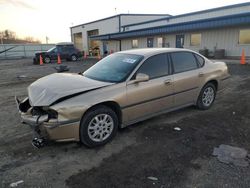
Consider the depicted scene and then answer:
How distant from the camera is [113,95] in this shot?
11.7ft

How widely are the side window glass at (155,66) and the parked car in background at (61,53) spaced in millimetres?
19777

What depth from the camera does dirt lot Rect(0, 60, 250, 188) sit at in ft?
8.87

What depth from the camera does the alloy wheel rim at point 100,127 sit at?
3.47 metres

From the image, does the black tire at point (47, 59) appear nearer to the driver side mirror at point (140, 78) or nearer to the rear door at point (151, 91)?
the rear door at point (151, 91)

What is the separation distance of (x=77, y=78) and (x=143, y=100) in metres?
1.36

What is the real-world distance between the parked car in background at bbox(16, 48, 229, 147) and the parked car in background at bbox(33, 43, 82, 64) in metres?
19.1

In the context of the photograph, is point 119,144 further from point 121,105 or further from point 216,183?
point 216,183

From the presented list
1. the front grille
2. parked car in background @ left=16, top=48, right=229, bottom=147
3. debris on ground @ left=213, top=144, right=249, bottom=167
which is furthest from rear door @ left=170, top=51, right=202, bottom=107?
the front grille

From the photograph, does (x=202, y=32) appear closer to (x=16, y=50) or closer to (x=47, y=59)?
(x=47, y=59)

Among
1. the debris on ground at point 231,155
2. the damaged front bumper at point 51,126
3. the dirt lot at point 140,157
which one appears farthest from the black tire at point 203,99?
the damaged front bumper at point 51,126

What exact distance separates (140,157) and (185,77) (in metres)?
2.25

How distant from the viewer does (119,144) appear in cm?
367

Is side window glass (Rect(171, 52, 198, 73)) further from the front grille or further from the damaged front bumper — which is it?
the front grille

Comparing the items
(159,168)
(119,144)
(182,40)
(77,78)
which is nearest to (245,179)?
(159,168)
